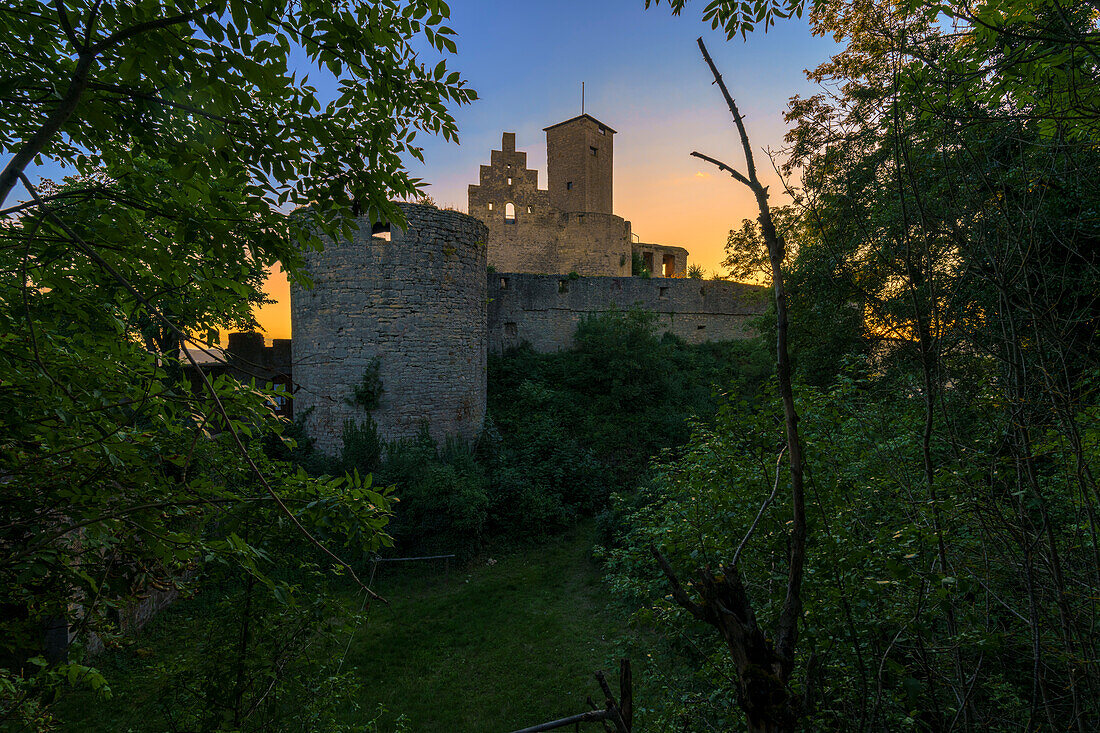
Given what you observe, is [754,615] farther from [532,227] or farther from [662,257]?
[662,257]

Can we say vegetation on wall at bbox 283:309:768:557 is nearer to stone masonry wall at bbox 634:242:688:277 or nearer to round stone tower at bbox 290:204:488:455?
round stone tower at bbox 290:204:488:455

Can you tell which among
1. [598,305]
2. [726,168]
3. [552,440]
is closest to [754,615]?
[726,168]

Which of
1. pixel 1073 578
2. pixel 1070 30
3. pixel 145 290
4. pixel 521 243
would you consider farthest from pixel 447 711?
pixel 521 243

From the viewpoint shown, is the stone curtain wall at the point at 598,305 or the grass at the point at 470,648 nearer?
the grass at the point at 470,648

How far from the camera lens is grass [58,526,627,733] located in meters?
5.46

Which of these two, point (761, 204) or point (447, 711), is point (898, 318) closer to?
point (761, 204)

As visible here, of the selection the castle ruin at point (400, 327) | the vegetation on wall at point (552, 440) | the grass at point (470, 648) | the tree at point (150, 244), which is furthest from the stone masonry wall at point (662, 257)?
the tree at point (150, 244)

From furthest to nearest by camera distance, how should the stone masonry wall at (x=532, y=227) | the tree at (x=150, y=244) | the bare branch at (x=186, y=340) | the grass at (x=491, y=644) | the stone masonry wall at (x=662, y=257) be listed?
the stone masonry wall at (x=662, y=257)
the stone masonry wall at (x=532, y=227)
the grass at (x=491, y=644)
the tree at (x=150, y=244)
the bare branch at (x=186, y=340)

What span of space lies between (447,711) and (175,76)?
20.3 ft

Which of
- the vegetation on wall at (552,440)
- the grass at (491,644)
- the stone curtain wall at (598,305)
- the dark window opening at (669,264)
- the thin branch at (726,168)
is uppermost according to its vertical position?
the dark window opening at (669,264)

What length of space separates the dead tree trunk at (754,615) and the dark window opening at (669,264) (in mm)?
28420

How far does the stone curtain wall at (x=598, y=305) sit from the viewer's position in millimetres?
16219

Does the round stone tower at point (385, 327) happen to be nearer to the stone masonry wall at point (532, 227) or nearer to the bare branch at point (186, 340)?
the bare branch at point (186, 340)

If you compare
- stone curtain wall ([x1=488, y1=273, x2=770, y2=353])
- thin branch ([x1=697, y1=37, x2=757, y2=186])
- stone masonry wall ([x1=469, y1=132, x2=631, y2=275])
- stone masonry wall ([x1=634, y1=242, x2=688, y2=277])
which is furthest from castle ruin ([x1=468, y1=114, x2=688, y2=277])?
thin branch ([x1=697, y1=37, x2=757, y2=186])
